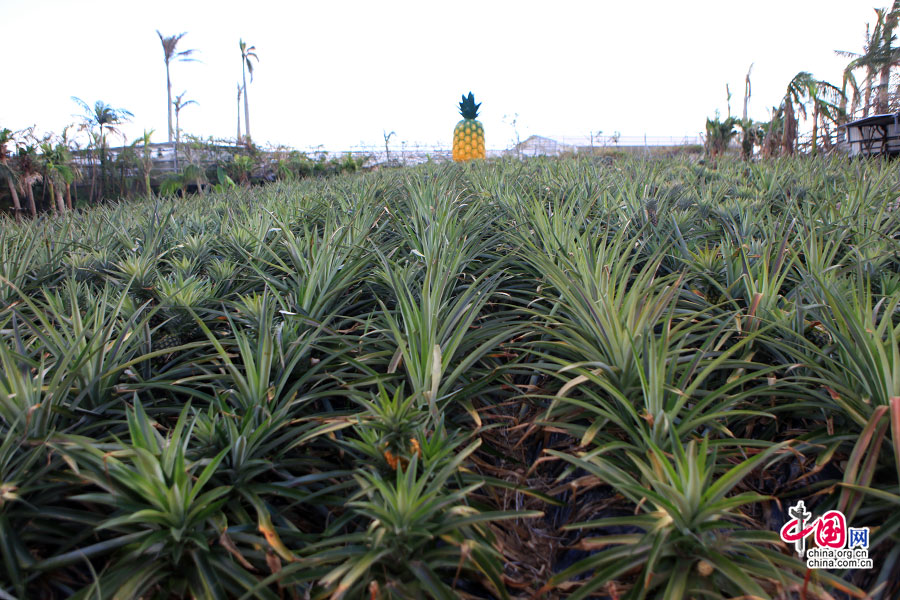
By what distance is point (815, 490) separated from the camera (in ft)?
5.07

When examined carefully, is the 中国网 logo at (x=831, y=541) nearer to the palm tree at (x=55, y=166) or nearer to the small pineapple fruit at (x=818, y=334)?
the small pineapple fruit at (x=818, y=334)

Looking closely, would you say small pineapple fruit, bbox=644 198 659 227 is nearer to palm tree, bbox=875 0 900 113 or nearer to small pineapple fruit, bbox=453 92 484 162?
small pineapple fruit, bbox=453 92 484 162

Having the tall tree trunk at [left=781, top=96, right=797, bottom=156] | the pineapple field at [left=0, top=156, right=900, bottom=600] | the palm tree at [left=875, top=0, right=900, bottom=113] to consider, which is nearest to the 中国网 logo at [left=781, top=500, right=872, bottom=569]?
the pineapple field at [left=0, top=156, right=900, bottom=600]

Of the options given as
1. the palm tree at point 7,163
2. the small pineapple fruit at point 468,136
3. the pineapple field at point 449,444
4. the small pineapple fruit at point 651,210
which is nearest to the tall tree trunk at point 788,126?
the small pineapple fruit at point 468,136

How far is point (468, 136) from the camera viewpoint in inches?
653

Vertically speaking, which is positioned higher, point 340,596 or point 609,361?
point 609,361

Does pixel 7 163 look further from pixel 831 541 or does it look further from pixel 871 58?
pixel 871 58

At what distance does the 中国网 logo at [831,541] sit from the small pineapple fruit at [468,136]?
15.9 m

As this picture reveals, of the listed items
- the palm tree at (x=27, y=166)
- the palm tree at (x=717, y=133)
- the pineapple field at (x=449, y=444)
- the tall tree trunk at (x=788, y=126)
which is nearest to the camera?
the pineapple field at (x=449, y=444)

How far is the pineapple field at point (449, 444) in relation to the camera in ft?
4.00

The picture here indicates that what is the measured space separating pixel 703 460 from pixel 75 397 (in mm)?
1886

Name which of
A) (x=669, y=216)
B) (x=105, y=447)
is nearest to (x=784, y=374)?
(x=669, y=216)

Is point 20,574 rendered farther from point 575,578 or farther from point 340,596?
point 575,578

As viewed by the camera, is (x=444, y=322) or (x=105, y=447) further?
(x=444, y=322)
